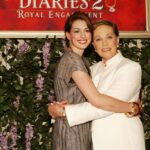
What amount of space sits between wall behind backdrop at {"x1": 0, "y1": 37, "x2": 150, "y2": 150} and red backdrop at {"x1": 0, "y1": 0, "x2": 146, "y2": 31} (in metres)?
0.13

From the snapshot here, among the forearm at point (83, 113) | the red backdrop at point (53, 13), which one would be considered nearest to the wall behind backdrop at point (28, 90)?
the red backdrop at point (53, 13)

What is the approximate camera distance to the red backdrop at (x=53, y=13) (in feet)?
9.61

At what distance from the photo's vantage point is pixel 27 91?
2799 mm

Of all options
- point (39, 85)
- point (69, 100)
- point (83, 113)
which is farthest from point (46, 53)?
point (83, 113)

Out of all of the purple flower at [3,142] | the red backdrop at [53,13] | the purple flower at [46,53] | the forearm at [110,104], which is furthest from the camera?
the red backdrop at [53,13]

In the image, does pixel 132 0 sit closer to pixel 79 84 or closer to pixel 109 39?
pixel 109 39

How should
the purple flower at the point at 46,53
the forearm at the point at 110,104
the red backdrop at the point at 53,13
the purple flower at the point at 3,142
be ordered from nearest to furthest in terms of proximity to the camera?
1. the forearm at the point at 110,104
2. the purple flower at the point at 3,142
3. the purple flower at the point at 46,53
4. the red backdrop at the point at 53,13

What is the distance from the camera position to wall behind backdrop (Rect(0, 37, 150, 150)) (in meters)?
2.78

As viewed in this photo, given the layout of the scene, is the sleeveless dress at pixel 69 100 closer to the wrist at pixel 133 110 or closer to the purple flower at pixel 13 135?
the wrist at pixel 133 110

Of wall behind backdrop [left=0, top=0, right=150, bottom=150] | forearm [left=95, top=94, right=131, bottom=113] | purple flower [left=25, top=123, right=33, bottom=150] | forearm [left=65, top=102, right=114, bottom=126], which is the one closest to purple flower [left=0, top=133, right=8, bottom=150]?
wall behind backdrop [left=0, top=0, right=150, bottom=150]

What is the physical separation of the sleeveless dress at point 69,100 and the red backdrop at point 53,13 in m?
0.98

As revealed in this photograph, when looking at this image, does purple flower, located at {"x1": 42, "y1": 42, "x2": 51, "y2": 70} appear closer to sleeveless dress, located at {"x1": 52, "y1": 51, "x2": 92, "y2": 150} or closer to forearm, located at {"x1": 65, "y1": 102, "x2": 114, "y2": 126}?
sleeveless dress, located at {"x1": 52, "y1": 51, "x2": 92, "y2": 150}

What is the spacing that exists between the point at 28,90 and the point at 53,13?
66 centimetres

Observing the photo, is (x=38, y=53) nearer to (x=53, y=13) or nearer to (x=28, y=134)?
(x=53, y=13)
